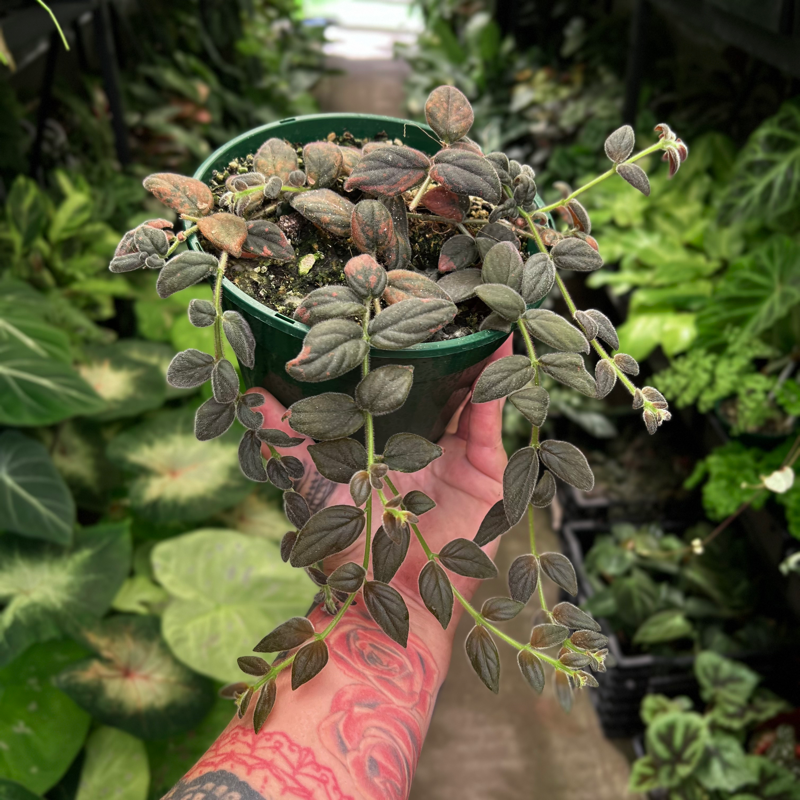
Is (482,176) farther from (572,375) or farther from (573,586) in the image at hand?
(573,586)

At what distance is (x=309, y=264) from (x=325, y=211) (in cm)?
7

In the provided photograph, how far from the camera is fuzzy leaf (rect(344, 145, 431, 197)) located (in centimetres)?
60

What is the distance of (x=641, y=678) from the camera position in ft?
5.37

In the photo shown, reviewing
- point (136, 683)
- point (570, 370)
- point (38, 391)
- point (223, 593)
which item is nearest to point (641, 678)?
point (223, 593)

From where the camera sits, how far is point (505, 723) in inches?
70.9

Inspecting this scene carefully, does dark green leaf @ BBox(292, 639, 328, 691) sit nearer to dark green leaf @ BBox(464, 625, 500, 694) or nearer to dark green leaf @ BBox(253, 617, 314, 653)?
dark green leaf @ BBox(253, 617, 314, 653)

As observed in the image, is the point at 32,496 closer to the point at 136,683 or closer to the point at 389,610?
the point at 136,683

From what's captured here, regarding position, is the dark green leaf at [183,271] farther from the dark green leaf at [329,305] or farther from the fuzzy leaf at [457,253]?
the fuzzy leaf at [457,253]

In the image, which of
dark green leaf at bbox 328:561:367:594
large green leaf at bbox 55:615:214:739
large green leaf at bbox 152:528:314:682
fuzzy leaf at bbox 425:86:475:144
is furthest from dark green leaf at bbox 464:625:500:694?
large green leaf at bbox 55:615:214:739

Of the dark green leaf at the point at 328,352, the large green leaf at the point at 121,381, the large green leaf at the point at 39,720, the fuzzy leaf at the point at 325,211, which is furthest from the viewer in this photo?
the large green leaf at the point at 121,381

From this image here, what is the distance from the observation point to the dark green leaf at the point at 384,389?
530 mm

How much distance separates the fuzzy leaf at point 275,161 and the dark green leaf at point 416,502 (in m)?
0.35

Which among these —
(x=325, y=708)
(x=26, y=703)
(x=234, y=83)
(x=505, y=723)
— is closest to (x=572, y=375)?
(x=325, y=708)

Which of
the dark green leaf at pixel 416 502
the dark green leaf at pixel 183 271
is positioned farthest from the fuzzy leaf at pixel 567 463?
the dark green leaf at pixel 183 271
